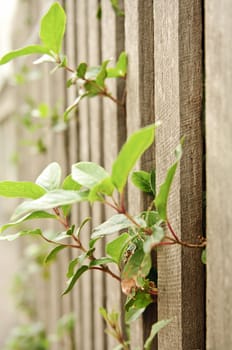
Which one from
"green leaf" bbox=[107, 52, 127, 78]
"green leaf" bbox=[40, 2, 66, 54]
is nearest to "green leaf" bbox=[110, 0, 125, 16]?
"green leaf" bbox=[107, 52, 127, 78]

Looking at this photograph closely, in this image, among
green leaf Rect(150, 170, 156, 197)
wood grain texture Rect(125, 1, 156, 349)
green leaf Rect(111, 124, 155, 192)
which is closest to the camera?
green leaf Rect(111, 124, 155, 192)

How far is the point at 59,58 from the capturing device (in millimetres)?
1040

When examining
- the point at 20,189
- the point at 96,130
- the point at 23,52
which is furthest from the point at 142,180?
the point at 96,130

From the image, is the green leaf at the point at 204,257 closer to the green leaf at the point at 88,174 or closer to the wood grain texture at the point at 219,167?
the wood grain texture at the point at 219,167

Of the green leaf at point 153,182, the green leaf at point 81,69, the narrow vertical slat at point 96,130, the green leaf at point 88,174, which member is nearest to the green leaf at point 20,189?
the green leaf at point 88,174

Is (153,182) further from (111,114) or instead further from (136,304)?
(111,114)

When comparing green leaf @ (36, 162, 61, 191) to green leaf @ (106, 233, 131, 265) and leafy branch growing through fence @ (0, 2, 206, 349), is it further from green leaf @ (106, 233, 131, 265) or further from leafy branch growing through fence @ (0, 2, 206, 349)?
green leaf @ (106, 233, 131, 265)

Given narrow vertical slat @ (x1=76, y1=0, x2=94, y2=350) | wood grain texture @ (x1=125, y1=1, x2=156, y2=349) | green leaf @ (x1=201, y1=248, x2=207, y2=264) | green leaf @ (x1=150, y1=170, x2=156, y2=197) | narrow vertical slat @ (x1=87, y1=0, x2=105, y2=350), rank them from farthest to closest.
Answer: narrow vertical slat @ (x1=76, y1=0, x2=94, y2=350) → narrow vertical slat @ (x1=87, y1=0, x2=105, y2=350) → wood grain texture @ (x1=125, y1=1, x2=156, y2=349) → green leaf @ (x1=150, y1=170, x2=156, y2=197) → green leaf @ (x1=201, y1=248, x2=207, y2=264)

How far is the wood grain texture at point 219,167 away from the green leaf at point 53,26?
280mm

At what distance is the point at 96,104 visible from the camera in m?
1.49

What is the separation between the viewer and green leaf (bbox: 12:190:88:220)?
685 millimetres

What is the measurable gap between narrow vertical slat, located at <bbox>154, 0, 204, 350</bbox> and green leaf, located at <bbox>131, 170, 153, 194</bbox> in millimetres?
29

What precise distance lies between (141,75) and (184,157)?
0.27 meters

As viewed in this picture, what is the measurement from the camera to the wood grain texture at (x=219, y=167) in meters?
0.71
